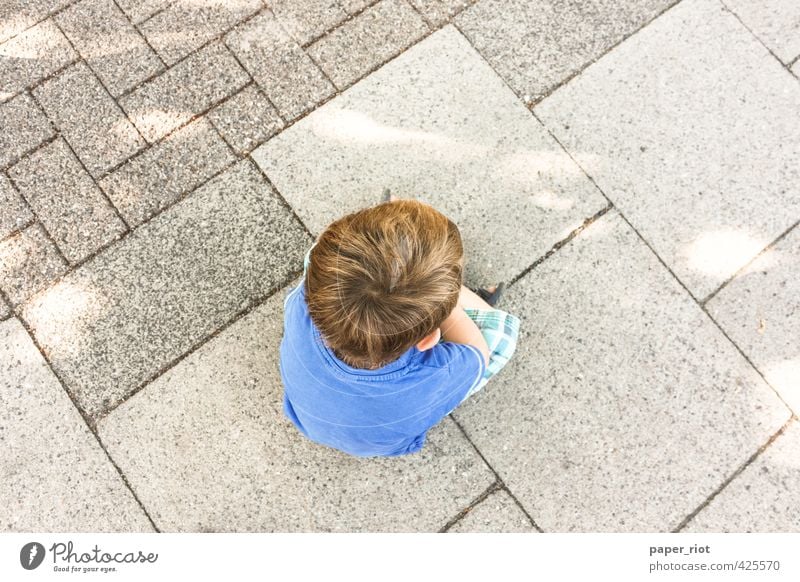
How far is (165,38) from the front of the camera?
8.16 ft

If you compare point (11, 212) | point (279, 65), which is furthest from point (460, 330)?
point (11, 212)

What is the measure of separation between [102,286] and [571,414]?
5.66 feet

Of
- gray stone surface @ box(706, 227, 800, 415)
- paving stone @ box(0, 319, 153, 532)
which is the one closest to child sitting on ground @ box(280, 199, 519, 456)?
paving stone @ box(0, 319, 153, 532)

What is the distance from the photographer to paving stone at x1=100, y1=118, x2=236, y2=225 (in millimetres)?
2346

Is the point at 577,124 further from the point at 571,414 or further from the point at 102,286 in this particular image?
the point at 102,286

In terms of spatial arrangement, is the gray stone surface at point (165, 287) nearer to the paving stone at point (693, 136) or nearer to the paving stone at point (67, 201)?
the paving stone at point (67, 201)

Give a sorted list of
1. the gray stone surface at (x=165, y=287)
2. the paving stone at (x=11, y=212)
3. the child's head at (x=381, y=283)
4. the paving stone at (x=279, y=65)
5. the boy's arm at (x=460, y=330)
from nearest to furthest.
Answer: the child's head at (x=381, y=283)
the boy's arm at (x=460, y=330)
the gray stone surface at (x=165, y=287)
the paving stone at (x=11, y=212)
the paving stone at (x=279, y=65)

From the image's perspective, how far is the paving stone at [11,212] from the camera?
2.33 metres

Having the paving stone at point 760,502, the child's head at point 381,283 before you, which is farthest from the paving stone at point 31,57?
the paving stone at point 760,502

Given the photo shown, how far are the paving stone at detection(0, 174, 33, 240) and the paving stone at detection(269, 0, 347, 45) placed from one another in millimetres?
1197

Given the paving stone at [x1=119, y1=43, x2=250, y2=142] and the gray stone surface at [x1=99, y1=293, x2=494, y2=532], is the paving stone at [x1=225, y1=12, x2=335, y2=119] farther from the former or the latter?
the gray stone surface at [x1=99, y1=293, x2=494, y2=532]

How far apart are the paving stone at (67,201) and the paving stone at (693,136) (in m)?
1.68
